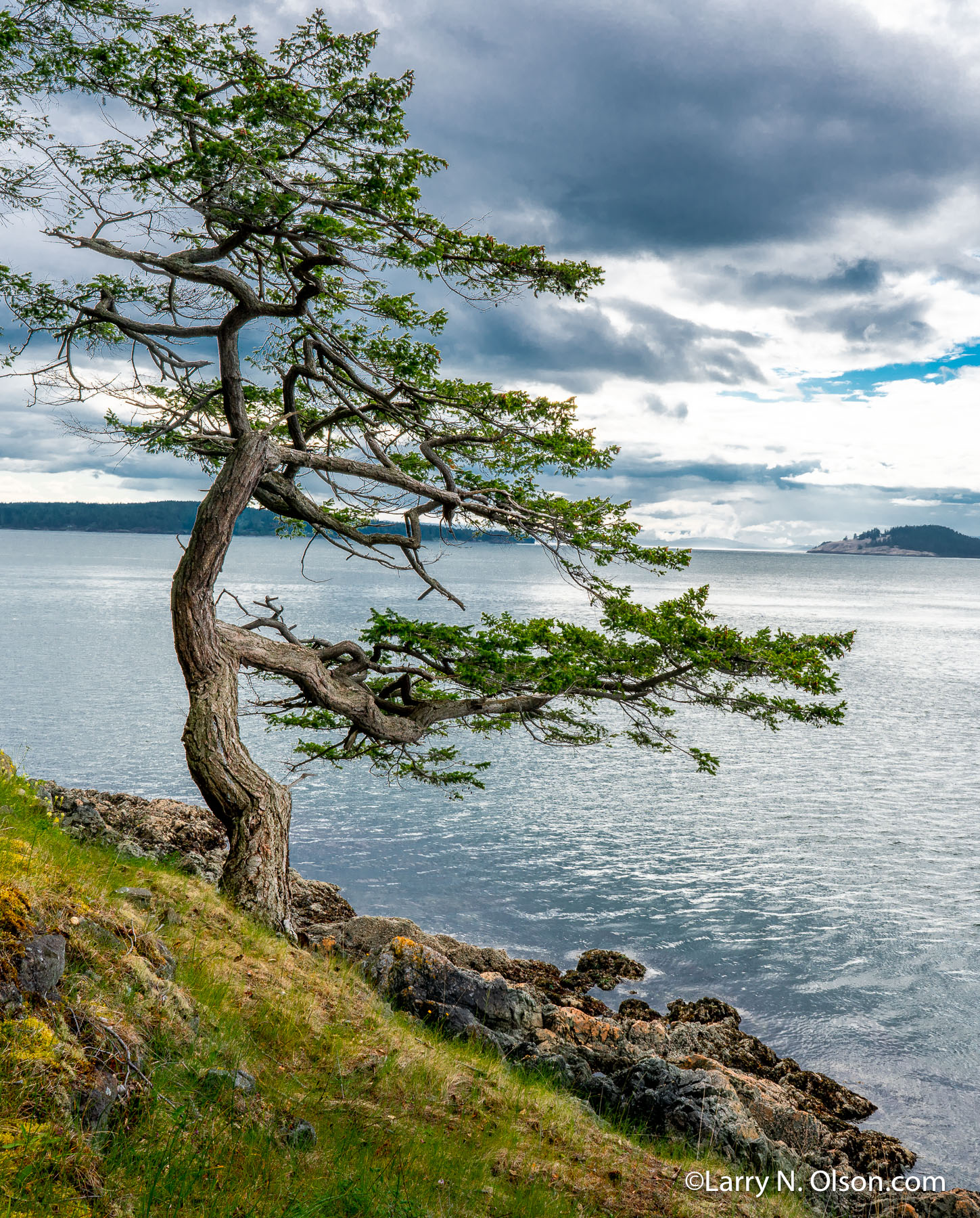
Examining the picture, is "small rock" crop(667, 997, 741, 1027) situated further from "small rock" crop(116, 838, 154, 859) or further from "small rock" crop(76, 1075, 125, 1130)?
"small rock" crop(76, 1075, 125, 1130)

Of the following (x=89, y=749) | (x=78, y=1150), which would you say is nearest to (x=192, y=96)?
(x=78, y=1150)

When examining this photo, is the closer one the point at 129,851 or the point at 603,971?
the point at 129,851

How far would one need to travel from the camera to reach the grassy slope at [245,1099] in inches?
147

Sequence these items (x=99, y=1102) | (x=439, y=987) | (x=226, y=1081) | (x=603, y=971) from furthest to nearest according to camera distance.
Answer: (x=603, y=971) < (x=439, y=987) < (x=226, y=1081) < (x=99, y=1102)

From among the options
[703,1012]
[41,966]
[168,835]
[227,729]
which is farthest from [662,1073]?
[168,835]

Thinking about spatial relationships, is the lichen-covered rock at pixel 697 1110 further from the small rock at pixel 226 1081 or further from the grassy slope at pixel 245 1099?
the small rock at pixel 226 1081

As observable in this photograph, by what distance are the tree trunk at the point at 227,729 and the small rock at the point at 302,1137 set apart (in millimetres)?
4682

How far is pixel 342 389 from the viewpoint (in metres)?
13.0

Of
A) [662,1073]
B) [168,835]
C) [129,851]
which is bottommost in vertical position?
[168,835]

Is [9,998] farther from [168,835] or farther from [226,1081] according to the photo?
[168,835]

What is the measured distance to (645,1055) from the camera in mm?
9938

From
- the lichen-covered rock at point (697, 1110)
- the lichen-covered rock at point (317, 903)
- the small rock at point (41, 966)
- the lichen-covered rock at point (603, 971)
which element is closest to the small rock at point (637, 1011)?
the lichen-covered rock at point (603, 971)

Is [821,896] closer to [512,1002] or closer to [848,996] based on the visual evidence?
[848,996]

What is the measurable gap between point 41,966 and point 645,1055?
8030mm
